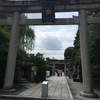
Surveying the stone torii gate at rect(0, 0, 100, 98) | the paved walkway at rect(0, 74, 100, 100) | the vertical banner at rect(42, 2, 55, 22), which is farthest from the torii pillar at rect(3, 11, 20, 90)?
the vertical banner at rect(42, 2, 55, 22)

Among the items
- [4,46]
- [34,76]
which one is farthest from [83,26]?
[34,76]

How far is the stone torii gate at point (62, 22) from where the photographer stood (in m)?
10.6

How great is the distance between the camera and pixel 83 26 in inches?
444

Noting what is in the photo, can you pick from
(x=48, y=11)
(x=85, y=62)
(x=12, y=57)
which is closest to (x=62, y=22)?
(x=48, y=11)

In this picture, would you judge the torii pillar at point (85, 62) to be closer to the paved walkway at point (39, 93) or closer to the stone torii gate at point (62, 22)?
the stone torii gate at point (62, 22)

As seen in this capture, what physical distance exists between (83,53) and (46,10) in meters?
4.12

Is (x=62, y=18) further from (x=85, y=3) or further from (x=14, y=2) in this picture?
(x=14, y=2)

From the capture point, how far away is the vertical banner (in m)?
11.6

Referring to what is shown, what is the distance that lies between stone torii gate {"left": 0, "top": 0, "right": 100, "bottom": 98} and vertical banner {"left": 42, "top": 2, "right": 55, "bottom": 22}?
313mm

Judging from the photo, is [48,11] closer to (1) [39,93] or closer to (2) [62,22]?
(2) [62,22]

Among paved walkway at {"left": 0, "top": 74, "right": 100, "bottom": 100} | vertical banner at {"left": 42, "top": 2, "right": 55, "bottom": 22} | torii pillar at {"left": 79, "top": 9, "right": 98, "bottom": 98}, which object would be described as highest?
vertical banner at {"left": 42, "top": 2, "right": 55, "bottom": 22}

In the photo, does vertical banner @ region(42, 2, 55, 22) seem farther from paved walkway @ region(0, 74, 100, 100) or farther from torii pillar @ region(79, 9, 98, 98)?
paved walkway @ region(0, 74, 100, 100)

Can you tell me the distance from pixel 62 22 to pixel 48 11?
1303 millimetres

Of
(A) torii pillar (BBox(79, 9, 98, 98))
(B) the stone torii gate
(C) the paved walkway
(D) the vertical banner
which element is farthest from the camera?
(D) the vertical banner
